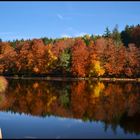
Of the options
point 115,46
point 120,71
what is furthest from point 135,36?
point 120,71

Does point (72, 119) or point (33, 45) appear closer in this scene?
point (72, 119)

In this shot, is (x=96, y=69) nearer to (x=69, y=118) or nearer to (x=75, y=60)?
(x=75, y=60)

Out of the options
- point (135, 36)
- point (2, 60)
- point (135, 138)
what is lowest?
point (135, 138)

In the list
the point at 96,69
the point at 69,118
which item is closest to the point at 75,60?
the point at 96,69

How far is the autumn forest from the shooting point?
93.8m

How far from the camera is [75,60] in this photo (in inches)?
3794

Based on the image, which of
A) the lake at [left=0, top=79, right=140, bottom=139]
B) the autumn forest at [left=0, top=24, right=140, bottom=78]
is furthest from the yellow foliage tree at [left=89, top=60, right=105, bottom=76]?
the lake at [left=0, top=79, right=140, bottom=139]

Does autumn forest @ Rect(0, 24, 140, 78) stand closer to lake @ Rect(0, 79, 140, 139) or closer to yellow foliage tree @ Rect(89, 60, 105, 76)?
yellow foliage tree @ Rect(89, 60, 105, 76)

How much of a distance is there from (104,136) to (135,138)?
6.74 feet

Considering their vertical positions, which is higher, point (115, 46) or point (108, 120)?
point (115, 46)

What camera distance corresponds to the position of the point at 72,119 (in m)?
29.5

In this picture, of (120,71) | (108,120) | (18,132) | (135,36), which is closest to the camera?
(18,132)

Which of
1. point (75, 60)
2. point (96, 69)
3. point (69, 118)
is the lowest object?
point (69, 118)

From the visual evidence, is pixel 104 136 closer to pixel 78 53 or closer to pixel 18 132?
pixel 18 132
